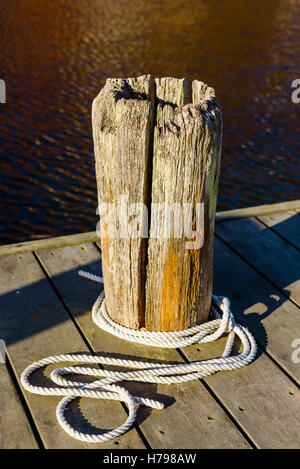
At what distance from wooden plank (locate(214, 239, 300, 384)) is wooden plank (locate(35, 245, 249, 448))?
463 millimetres

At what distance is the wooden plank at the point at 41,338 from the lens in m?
2.51

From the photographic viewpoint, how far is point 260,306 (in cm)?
333

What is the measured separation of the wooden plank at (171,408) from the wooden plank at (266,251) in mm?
941

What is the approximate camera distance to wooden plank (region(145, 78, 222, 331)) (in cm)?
263

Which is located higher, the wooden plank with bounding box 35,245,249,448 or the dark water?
the dark water

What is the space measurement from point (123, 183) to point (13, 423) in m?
1.11

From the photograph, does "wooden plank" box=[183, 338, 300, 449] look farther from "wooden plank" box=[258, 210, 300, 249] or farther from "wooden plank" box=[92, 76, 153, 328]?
"wooden plank" box=[258, 210, 300, 249]

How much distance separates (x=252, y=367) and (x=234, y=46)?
8.78m

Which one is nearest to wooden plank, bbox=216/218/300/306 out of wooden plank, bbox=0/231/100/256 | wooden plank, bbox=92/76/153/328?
wooden plank, bbox=0/231/100/256

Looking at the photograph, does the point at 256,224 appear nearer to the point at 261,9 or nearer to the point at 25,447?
the point at 25,447

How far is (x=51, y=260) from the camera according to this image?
369 cm

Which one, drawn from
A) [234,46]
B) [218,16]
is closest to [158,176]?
[234,46]

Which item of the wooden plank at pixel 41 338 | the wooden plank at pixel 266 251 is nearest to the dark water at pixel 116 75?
the wooden plank at pixel 266 251

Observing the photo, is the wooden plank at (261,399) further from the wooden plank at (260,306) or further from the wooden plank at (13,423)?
the wooden plank at (13,423)
